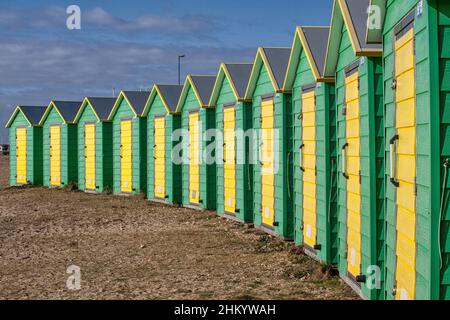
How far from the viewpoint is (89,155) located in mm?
20453

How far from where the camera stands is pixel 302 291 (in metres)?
6.98

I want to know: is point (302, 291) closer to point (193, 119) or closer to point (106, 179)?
point (193, 119)

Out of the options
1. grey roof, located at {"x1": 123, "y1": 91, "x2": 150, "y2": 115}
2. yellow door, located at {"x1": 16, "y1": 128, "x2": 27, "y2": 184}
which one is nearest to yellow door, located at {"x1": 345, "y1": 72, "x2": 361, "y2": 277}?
grey roof, located at {"x1": 123, "y1": 91, "x2": 150, "y2": 115}

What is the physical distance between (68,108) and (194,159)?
884 cm

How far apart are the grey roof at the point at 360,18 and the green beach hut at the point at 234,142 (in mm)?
5687

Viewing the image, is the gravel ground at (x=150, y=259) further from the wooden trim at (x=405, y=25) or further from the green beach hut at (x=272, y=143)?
the wooden trim at (x=405, y=25)

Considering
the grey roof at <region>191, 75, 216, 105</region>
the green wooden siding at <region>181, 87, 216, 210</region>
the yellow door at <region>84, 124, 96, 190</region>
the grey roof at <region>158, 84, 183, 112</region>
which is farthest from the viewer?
the yellow door at <region>84, 124, 96, 190</region>

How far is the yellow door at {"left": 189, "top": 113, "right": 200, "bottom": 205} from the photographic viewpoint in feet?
49.0

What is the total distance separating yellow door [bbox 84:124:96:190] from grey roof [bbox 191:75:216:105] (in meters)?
6.12

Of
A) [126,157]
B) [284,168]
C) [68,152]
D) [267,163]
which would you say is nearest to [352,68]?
[284,168]

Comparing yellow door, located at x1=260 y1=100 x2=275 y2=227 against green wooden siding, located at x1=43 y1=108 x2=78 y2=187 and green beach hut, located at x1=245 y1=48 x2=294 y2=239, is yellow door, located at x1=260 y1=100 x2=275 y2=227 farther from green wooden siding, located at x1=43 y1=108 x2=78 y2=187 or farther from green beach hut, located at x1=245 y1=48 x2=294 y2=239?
green wooden siding, located at x1=43 y1=108 x2=78 y2=187

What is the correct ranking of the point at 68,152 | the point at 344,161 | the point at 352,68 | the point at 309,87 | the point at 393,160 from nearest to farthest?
the point at 393,160 → the point at 352,68 → the point at 344,161 → the point at 309,87 → the point at 68,152

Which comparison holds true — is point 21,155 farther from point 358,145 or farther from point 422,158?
point 422,158
